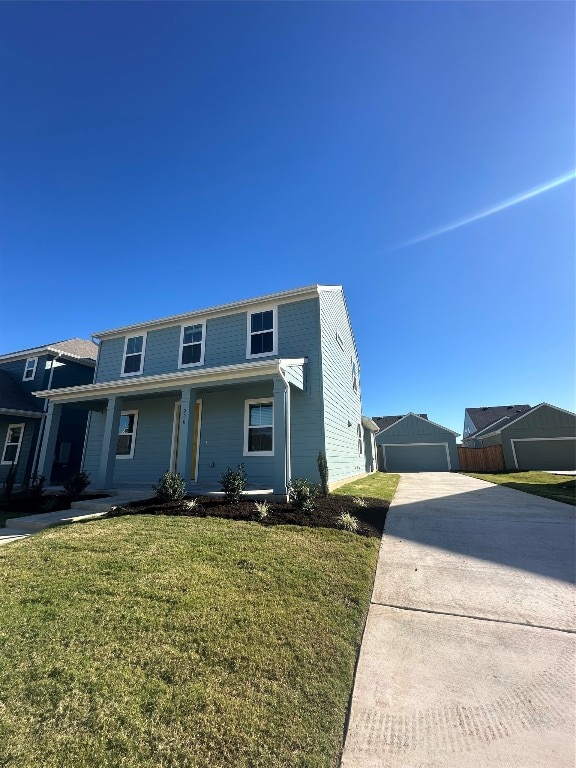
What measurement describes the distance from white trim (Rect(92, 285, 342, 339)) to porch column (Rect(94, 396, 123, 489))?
3.73 m

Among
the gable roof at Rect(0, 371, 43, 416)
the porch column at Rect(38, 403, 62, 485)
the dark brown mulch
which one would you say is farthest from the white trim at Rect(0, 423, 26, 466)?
the dark brown mulch

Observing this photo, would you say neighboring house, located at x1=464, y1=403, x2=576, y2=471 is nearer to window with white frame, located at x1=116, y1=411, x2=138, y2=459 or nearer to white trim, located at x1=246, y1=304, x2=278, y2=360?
white trim, located at x1=246, y1=304, x2=278, y2=360

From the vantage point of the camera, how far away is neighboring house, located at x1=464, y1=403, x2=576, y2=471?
23406 millimetres

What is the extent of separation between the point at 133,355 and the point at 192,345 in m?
2.73

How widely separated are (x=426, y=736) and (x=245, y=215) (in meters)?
12.2

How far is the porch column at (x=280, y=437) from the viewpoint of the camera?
7430mm

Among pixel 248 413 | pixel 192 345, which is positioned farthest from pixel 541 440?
pixel 192 345

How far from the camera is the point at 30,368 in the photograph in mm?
15500

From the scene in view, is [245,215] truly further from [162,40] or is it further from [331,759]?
[331,759]

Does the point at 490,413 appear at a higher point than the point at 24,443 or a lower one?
higher

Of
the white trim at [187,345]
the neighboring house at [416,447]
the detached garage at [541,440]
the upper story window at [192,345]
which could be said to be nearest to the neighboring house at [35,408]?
the white trim at [187,345]

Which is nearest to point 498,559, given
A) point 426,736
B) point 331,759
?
point 426,736

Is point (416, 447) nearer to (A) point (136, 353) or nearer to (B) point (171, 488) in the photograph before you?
(A) point (136, 353)

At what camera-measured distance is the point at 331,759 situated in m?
1.67
